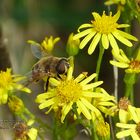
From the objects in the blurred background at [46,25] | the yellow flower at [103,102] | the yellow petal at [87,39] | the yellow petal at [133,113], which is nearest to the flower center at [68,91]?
the yellow flower at [103,102]

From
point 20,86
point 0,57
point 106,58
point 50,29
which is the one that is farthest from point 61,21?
point 20,86

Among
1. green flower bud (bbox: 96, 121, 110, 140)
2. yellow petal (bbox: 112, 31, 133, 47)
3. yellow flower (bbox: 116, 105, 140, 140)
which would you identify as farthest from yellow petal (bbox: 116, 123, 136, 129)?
yellow petal (bbox: 112, 31, 133, 47)

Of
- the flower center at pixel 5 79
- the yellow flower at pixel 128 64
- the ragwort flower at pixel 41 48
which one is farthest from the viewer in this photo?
the ragwort flower at pixel 41 48

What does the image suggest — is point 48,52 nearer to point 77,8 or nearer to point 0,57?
point 0,57

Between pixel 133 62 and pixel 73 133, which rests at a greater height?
pixel 133 62

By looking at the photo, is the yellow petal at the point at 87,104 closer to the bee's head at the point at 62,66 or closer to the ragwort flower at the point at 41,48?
the bee's head at the point at 62,66

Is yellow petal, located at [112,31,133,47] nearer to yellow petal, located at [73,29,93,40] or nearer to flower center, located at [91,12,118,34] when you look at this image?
flower center, located at [91,12,118,34]

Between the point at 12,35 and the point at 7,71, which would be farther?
the point at 12,35
